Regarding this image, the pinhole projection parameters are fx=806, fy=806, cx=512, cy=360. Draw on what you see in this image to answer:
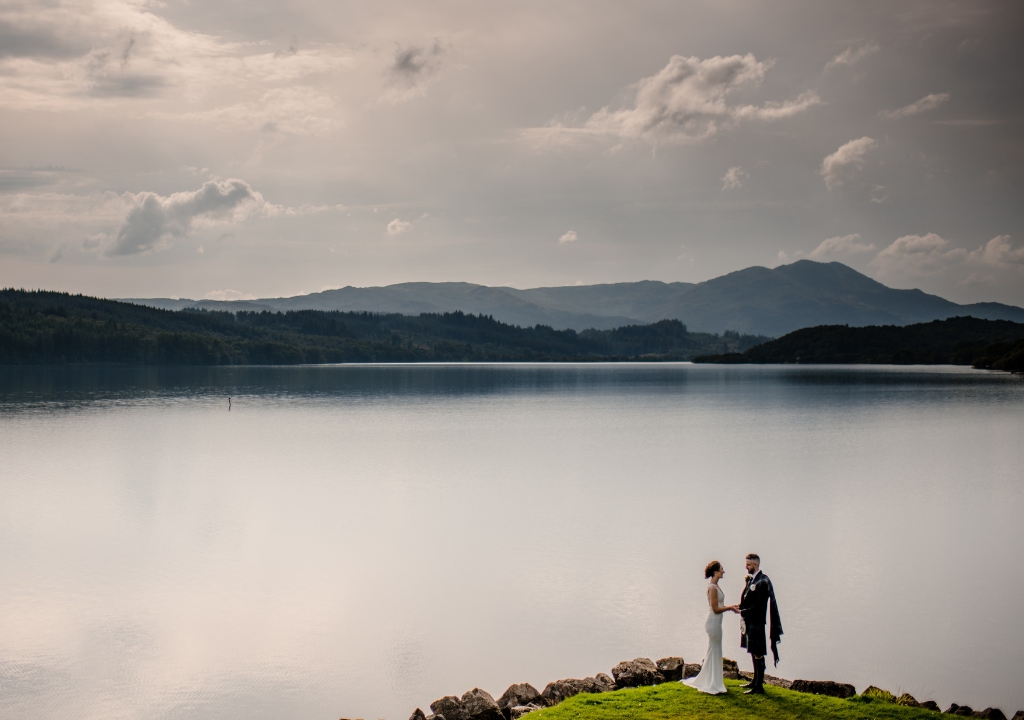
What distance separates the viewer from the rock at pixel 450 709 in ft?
36.4

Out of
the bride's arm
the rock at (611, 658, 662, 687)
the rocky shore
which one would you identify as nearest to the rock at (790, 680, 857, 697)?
the rocky shore

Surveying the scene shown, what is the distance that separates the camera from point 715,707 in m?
10.6

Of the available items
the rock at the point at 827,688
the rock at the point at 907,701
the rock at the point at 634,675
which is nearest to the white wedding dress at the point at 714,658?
the rock at the point at 634,675

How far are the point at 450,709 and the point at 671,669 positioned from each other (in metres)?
3.56

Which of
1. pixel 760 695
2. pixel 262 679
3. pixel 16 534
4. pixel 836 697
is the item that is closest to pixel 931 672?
pixel 836 697

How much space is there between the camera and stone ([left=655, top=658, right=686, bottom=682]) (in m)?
12.5

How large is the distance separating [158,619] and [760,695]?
12.3 metres

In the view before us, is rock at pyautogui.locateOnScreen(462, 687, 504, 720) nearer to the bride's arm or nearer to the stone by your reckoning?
Result: the stone

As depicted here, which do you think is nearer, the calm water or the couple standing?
the couple standing

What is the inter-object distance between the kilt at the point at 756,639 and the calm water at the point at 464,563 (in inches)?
129

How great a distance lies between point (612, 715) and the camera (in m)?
10.3

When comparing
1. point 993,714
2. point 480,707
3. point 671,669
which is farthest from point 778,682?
point 480,707

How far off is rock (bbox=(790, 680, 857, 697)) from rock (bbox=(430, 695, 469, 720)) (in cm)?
490

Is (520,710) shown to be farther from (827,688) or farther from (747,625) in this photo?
(827,688)
